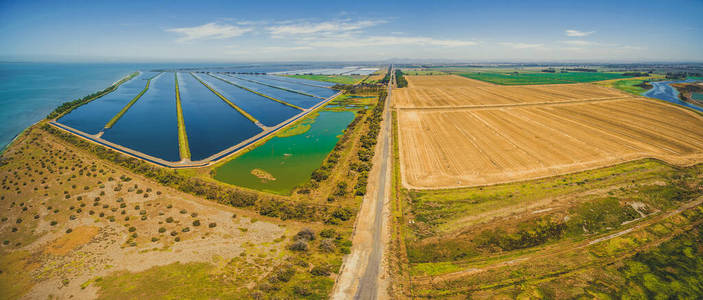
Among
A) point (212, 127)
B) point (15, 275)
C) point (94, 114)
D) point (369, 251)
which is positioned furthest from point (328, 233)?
point (94, 114)

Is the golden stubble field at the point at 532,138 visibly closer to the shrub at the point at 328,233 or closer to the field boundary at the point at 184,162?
the shrub at the point at 328,233

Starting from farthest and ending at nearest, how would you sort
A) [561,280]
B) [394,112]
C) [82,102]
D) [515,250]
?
[82,102] → [394,112] → [515,250] → [561,280]

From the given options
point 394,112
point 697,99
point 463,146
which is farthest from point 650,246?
point 697,99

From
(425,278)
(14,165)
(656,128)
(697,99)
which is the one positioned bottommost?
(425,278)

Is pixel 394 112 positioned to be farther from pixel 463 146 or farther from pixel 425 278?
pixel 425 278

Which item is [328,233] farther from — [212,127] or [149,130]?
[149,130]

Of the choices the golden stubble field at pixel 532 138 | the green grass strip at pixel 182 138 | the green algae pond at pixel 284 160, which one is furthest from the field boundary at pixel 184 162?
the golden stubble field at pixel 532 138
